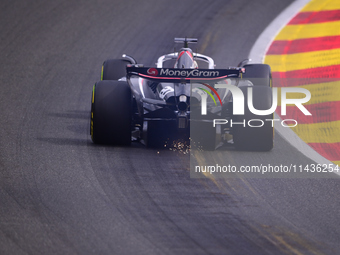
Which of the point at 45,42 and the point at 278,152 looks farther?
the point at 45,42

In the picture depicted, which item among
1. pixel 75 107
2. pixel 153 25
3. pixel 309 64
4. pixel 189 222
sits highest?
pixel 153 25

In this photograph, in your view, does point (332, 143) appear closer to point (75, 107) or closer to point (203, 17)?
point (75, 107)

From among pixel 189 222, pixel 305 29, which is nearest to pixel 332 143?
pixel 189 222

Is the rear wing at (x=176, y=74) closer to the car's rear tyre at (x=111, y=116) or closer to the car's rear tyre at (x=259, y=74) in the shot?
the car's rear tyre at (x=111, y=116)

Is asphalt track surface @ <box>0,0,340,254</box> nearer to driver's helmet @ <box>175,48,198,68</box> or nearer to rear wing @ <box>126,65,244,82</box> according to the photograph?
rear wing @ <box>126,65,244,82</box>

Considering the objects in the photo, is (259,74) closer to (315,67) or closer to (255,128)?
(255,128)

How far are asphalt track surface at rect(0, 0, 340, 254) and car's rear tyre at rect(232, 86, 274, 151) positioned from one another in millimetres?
180

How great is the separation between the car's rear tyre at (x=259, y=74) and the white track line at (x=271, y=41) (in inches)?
27.7

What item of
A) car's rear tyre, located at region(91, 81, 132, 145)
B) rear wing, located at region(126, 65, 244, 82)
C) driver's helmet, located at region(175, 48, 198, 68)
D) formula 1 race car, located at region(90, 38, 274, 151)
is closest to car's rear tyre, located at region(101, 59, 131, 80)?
driver's helmet, located at region(175, 48, 198, 68)

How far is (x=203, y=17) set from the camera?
1903cm

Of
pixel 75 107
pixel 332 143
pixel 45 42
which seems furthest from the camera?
pixel 45 42

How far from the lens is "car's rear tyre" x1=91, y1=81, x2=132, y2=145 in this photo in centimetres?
955

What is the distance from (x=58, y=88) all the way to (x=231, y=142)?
4468mm

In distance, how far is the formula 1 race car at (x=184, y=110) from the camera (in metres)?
9.55
